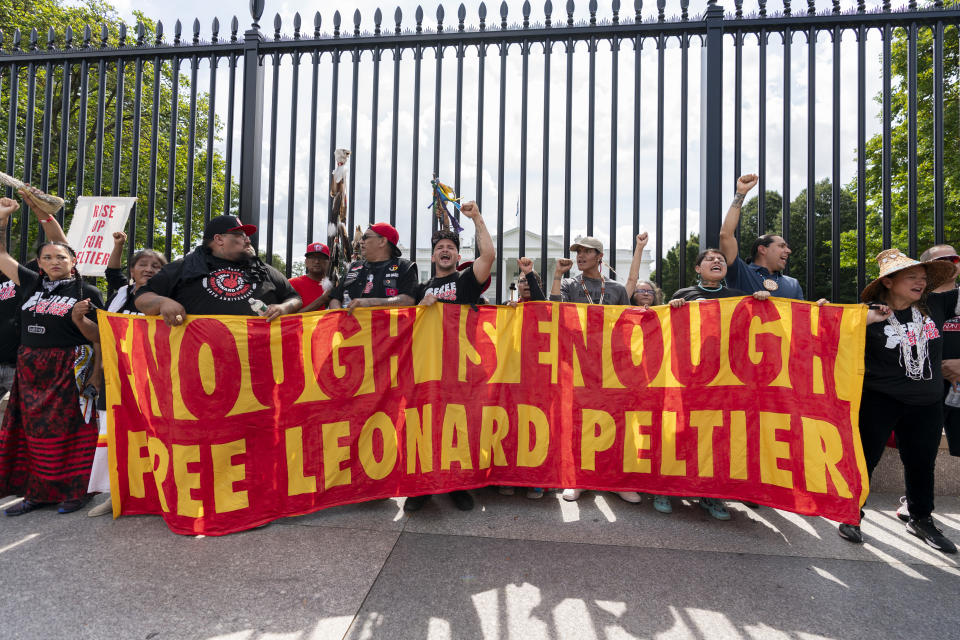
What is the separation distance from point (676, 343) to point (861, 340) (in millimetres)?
1173

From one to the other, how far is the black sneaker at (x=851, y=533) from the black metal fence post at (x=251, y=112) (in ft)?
17.8

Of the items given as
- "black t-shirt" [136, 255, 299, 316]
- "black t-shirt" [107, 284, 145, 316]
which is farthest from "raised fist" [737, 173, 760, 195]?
"black t-shirt" [107, 284, 145, 316]

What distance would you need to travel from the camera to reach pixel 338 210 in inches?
193

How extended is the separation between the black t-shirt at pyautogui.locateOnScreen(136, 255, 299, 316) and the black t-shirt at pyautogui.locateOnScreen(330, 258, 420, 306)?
561 millimetres

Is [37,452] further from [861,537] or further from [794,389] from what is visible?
[861,537]

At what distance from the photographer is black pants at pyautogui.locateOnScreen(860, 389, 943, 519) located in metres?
3.39

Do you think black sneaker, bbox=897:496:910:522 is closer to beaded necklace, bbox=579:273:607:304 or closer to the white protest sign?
beaded necklace, bbox=579:273:607:304

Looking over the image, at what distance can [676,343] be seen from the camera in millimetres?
3738

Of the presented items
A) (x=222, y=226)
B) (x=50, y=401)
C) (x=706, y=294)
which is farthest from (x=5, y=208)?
(x=706, y=294)

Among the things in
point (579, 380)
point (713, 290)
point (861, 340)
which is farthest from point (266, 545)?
point (861, 340)

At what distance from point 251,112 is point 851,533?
19.9ft

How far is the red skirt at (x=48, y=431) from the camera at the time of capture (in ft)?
12.2

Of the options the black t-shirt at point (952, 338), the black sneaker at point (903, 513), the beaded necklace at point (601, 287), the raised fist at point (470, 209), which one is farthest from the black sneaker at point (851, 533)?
the raised fist at point (470, 209)

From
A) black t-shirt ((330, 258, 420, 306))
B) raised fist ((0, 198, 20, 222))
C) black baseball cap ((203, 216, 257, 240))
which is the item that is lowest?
black t-shirt ((330, 258, 420, 306))
